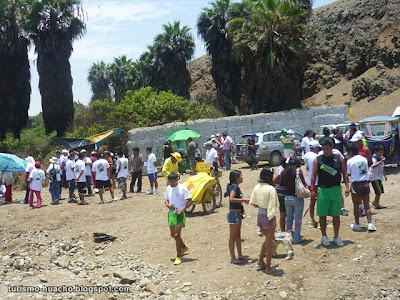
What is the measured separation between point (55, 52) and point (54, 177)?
56.4ft

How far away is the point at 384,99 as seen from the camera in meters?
37.6

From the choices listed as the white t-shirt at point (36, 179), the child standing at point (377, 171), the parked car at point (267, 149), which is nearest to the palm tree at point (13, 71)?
the parked car at point (267, 149)

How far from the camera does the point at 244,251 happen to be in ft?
31.4

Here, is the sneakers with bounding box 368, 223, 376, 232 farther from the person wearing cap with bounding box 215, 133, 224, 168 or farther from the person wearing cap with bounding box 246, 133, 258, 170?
the person wearing cap with bounding box 215, 133, 224, 168

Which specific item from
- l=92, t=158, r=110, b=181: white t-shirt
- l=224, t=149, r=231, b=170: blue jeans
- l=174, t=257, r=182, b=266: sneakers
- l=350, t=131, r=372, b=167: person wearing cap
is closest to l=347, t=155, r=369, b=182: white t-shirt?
l=350, t=131, r=372, b=167: person wearing cap

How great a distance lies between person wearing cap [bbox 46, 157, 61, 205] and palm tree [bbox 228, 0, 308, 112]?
1364 cm

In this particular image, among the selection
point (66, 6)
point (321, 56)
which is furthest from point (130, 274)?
point (321, 56)

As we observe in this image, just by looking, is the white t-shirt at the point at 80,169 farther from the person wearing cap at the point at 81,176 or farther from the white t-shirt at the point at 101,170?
the white t-shirt at the point at 101,170

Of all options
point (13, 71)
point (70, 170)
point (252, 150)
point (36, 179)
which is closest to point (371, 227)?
point (70, 170)

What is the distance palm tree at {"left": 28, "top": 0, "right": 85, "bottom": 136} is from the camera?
1224 inches

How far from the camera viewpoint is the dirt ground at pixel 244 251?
7801 millimetres

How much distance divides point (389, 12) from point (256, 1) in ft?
71.2

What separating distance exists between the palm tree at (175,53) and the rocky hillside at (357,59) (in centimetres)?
254

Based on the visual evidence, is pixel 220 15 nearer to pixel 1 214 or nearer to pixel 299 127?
pixel 299 127
